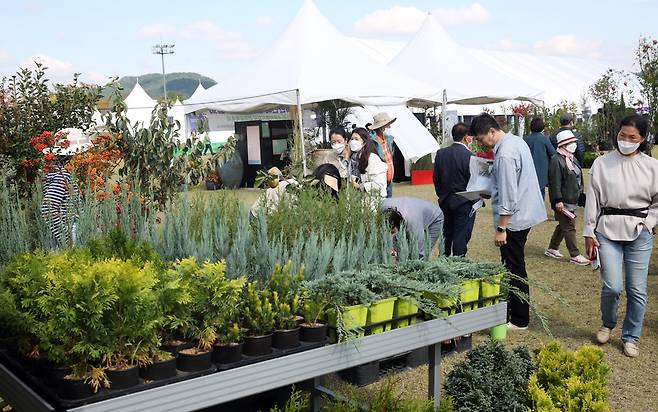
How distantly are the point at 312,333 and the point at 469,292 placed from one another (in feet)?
3.20

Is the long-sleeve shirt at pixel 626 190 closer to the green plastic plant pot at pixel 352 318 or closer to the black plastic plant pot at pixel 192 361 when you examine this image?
the green plastic plant pot at pixel 352 318

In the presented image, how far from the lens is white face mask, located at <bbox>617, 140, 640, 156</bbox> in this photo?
4988mm

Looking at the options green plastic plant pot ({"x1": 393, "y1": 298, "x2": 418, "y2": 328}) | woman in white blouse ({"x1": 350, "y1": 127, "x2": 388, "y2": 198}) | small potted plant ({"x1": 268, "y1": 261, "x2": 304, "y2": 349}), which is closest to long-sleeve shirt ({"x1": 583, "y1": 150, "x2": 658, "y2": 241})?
woman in white blouse ({"x1": 350, "y1": 127, "x2": 388, "y2": 198})

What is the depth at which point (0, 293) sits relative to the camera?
8.89ft

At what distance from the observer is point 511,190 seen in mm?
5398

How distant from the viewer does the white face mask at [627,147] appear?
16.4ft

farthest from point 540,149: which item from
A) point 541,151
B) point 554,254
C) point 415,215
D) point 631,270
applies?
point 415,215

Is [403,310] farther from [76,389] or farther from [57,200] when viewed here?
[57,200]

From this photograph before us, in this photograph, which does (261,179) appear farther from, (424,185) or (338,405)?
(424,185)

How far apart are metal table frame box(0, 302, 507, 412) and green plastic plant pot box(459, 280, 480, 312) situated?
0.05 meters

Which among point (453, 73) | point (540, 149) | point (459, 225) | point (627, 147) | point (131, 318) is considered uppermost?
point (453, 73)

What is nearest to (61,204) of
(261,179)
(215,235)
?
(261,179)

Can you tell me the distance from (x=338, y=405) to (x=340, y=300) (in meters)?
0.57

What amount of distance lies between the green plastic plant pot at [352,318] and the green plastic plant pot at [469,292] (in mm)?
602
